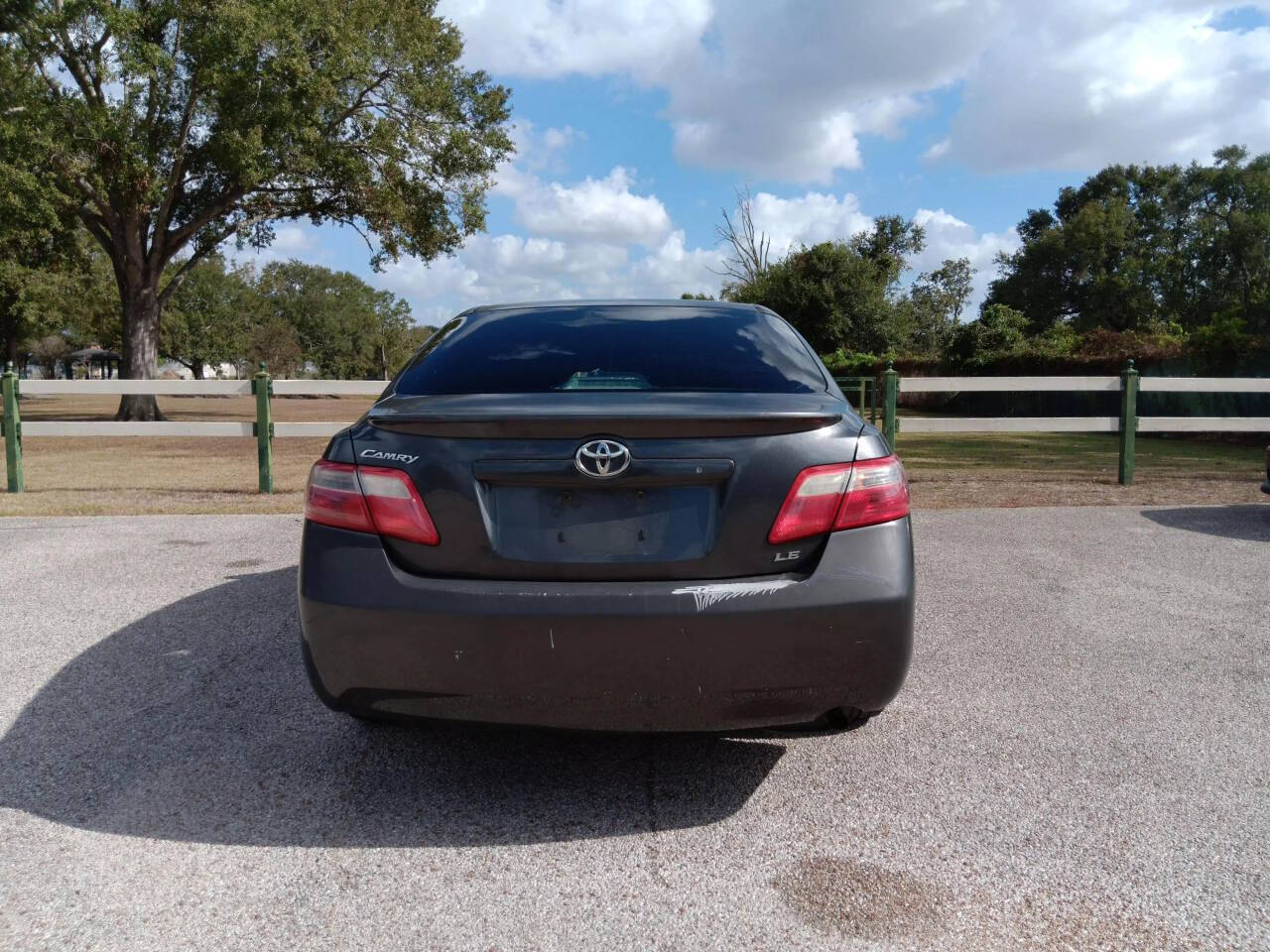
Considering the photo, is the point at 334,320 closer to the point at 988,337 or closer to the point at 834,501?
the point at 988,337

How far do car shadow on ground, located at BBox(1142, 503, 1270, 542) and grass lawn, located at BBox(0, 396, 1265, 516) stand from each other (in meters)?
0.54

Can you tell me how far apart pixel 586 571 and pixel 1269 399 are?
19120 mm

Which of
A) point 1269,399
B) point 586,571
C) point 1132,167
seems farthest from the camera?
point 1132,167

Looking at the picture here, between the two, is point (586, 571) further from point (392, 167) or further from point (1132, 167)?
point (1132, 167)

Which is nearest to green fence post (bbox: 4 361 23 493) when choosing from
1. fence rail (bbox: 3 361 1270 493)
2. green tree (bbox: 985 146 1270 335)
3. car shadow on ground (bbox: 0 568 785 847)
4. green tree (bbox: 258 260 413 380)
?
fence rail (bbox: 3 361 1270 493)

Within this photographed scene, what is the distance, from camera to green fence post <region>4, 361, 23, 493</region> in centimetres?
953

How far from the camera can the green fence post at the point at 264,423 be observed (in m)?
9.42

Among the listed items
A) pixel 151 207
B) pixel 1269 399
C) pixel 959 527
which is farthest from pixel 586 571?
pixel 151 207

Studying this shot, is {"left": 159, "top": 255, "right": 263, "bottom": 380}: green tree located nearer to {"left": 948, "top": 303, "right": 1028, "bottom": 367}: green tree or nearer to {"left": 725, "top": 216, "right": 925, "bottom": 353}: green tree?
{"left": 725, "top": 216, "right": 925, "bottom": 353}: green tree

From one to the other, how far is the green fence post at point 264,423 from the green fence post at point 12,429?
2.36m

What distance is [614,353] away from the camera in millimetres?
3322

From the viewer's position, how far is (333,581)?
2605mm

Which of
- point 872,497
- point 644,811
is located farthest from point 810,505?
point 644,811

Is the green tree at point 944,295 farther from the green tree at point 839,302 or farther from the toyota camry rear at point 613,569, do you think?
the toyota camry rear at point 613,569
